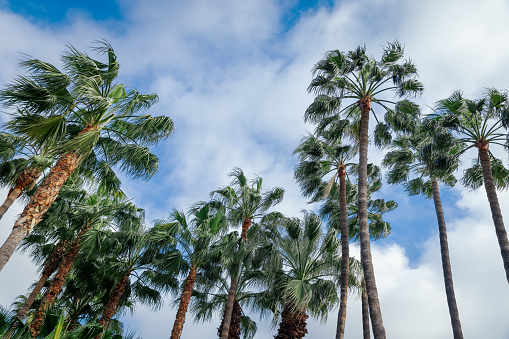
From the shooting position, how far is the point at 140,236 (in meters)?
16.6

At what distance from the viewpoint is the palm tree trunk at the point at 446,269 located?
14.6 meters

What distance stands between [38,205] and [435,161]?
1361 cm

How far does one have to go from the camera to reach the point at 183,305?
15578mm

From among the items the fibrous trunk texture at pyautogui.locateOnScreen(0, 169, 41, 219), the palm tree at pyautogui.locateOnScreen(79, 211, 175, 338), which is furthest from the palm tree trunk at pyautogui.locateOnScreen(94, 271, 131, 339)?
the fibrous trunk texture at pyautogui.locateOnScreen(0, 169, 41, 219)

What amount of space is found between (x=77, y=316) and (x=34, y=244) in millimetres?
3922

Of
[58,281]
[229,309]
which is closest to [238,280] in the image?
[229,309]

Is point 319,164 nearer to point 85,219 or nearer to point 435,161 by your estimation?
point 435,161

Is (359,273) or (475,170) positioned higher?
(475,170)

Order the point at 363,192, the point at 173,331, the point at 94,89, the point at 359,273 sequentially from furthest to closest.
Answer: the point at 359,273 → the point at 173,331 → the point at 363,192 → the point at 94,89

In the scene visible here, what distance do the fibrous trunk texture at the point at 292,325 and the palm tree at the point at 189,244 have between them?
374cm

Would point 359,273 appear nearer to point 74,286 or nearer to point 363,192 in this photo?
point 363,192

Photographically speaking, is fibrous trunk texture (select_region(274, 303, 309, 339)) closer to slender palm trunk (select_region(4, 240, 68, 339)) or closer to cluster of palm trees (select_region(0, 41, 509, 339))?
cluster of palm trees (select_region(0, 41, 509, 339))

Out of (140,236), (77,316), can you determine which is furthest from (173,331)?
(77,316)

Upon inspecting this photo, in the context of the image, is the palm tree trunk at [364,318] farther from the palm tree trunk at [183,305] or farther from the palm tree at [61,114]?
the palm tree at [61,114]
